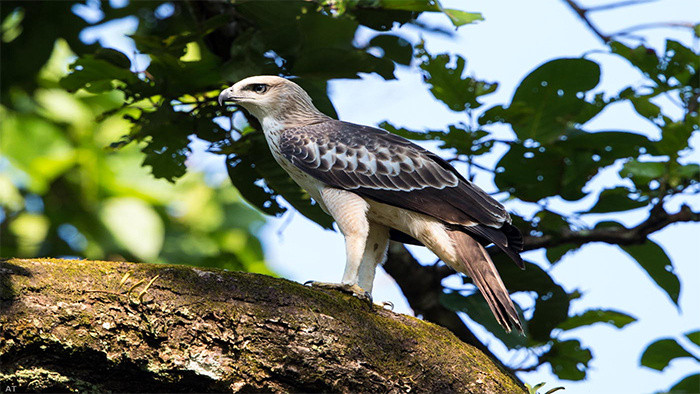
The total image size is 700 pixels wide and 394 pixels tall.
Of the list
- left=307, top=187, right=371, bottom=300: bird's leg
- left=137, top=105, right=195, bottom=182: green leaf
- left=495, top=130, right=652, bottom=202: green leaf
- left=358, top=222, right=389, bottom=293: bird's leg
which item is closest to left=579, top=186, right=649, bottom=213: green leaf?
left=495, top=130, right=652, bottom=202: green leaf

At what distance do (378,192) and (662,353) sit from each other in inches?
104

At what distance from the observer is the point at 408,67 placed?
7121mm

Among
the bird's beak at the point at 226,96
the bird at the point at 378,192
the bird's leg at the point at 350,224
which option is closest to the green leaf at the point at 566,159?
the bird at the point at 378,192

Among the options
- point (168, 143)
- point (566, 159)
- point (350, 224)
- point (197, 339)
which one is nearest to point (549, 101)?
point (566, 159)

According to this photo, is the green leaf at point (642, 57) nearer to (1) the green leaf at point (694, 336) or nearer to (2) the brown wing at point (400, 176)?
(2) the brown wing at point (400, 176)

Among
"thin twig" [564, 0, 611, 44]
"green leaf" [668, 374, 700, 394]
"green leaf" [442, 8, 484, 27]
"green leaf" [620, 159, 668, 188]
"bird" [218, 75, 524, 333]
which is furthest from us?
"thin twig" [564, 0, 611, 44]

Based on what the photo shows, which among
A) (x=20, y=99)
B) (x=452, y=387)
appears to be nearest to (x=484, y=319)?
(x=452, y=387)

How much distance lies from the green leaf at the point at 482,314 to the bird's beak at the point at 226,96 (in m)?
2.24

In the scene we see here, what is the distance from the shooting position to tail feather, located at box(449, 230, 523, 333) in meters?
4.88

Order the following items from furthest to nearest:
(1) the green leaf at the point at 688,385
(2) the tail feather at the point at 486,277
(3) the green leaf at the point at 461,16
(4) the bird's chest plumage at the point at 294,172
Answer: (1) the green leaf at the point at 688,385 → (4) the bird's chest plumage at the point at 294,172 → (3) the green leaf at the point at 461,16 → (2) the tail feather at the point at 486,277

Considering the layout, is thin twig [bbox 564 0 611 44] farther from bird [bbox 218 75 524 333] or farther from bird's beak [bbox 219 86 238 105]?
bird's beak [bbox 219 86 238 105]

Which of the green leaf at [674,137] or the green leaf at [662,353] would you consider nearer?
the green leaf at [674,137]

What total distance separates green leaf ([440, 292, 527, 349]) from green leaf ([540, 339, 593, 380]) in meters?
0.43

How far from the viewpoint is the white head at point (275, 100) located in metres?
5.64
